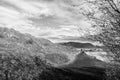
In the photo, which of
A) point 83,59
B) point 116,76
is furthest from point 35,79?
point 116,76

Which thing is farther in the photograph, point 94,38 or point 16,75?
point 16,75

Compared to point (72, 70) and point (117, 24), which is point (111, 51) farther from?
point (72, 70)

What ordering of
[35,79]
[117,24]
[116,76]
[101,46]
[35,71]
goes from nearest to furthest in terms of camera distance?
[117,24]
[101,46]
[116,76]
[35,79]
[35,71]

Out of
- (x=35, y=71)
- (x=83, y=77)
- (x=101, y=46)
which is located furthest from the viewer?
(x=35, y=71)

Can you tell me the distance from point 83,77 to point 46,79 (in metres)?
4.61

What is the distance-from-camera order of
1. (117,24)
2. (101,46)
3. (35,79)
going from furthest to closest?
1. (35,79)
2. (101,46)
3. (117,24)

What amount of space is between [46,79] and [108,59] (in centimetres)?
1349

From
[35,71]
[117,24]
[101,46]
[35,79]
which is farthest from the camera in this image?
[35,71]

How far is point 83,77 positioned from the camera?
22812mm

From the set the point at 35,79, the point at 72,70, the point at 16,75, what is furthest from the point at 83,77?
the point at 16,75

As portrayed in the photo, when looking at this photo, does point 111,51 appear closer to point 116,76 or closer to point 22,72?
point 116,76

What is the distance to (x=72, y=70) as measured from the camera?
25.1 m

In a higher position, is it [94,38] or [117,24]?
[117,24]

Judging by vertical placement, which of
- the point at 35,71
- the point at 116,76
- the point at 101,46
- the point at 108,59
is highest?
the point at 101,46
